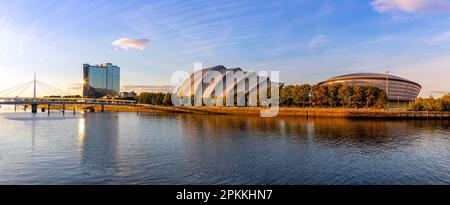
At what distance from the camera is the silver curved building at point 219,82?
301ft

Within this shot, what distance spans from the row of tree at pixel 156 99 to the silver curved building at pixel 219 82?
4068mm

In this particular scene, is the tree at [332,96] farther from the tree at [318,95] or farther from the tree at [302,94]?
the tree at [302,94]

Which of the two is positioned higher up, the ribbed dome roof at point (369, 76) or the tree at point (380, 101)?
the ribbed dome roof at point (369, 76)

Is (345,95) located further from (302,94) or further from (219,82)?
(219,82)

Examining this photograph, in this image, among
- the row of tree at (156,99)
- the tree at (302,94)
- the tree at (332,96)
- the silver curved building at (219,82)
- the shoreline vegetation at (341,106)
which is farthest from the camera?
the row of tree at (156,99)

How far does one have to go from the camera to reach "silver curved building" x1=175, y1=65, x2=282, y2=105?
301 feet

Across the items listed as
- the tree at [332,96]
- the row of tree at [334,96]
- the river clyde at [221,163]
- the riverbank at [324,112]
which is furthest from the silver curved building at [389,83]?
the river clyde at [221,163]

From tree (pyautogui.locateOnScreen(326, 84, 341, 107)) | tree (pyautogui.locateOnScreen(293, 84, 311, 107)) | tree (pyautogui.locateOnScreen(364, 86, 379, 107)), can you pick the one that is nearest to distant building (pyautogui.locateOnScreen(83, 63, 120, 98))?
tree (pyautogui.locateOnScreen(293, 84, 311, 107))

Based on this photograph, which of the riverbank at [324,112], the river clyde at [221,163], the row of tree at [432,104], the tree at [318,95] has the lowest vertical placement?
the river clyde at [221,163]

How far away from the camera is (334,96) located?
233 ft

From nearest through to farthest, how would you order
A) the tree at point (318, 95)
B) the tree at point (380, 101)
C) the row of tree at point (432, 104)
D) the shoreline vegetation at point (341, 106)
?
1. the shoreline vegetation at point (341, 106)
2. the row of tree at point (432, 104)
3. the tree at point (380, 101)
4. the tree at point (318, 95)

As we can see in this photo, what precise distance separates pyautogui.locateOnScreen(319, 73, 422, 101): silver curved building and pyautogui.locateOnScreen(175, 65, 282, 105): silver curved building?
26077 millimetres

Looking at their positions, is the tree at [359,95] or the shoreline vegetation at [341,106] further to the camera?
the tree at [359,95]

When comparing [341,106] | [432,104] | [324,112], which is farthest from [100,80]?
[432,104]
